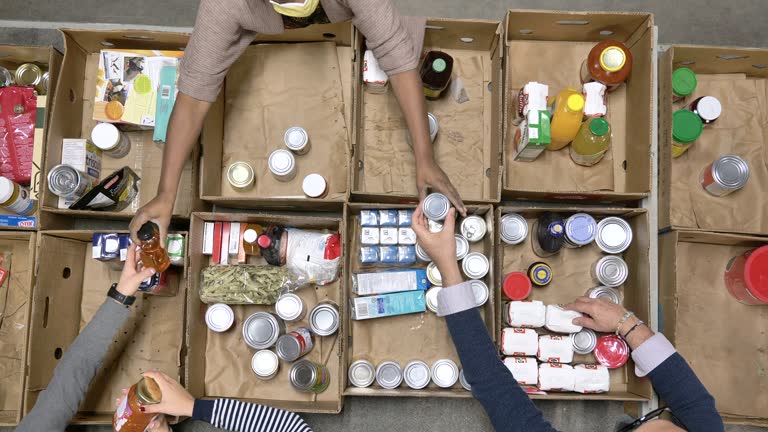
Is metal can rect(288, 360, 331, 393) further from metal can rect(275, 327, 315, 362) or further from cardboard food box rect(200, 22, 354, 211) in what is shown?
cardboard food box rect(200, 22, 354, 211)

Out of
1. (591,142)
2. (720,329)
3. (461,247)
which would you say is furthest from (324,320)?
(720,329)

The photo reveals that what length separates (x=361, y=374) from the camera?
1.51m

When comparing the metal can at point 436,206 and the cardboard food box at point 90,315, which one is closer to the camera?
the metal can at point 436,206

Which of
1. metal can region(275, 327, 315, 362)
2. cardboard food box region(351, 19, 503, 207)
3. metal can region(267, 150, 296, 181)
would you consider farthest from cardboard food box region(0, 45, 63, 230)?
cardboard food box region(351, 19, 503, 207)

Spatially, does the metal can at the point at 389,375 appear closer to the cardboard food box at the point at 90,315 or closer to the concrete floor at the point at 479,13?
the cardboard food box at the point at 90,315

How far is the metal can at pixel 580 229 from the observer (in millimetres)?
1496

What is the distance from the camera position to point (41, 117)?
1.62m

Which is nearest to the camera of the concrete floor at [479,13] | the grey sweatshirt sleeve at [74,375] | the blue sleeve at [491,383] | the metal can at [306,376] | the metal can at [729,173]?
the blue sleeve at [491,383]

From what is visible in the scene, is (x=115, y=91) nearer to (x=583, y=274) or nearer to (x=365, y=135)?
(x=365, y=135)

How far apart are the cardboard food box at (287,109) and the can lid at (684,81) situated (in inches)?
42.6

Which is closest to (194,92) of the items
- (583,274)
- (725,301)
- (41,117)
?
(41,117)

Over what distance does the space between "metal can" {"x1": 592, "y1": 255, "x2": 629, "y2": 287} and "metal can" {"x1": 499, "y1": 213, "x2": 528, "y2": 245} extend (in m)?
0.26

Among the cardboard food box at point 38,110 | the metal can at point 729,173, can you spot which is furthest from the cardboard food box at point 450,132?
the cardboard food box at point 38,110

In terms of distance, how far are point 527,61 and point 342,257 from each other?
3.08ft
